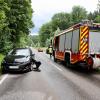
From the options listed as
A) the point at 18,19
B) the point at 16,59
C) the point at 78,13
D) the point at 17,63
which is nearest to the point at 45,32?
the point at 78,13

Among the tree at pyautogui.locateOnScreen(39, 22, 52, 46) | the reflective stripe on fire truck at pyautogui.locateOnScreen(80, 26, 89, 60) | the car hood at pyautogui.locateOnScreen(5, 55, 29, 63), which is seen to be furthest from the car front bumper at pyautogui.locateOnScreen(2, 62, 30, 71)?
the tree at pyautogui.locateOnScreen(39, 22, 52, 46)

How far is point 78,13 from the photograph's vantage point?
14388 cm

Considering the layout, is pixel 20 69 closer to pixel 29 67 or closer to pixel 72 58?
pixel 29 67

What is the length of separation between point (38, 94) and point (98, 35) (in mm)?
9853

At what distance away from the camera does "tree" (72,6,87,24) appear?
5625 inches

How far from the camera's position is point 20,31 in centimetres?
5469

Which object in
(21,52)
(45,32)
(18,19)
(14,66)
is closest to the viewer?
(14,66)

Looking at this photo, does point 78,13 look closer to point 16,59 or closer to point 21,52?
point 21,52

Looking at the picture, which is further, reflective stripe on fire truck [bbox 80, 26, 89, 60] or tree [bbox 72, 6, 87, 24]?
tree [bbox 72, 6, 87, 24]

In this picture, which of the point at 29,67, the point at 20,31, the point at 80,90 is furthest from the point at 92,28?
the point at 20,31

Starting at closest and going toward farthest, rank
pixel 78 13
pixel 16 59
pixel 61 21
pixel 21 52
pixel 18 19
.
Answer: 1. pixel 16 59
2. pixel 21 52
3. pixel 18 19
4. pixel 61 21
5. pixel 78 13

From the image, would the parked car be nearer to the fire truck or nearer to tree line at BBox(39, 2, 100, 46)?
the fire truck

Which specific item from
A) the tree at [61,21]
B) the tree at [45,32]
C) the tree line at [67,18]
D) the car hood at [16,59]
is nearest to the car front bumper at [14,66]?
the car hood at [16,59]

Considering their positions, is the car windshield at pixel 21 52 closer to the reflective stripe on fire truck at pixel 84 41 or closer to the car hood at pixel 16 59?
the car hood at pixel 16 59
